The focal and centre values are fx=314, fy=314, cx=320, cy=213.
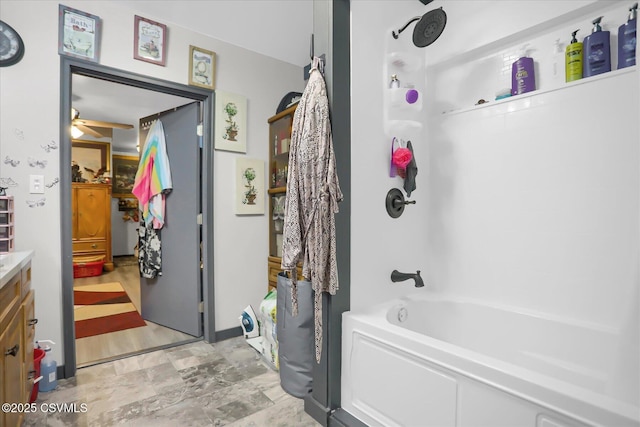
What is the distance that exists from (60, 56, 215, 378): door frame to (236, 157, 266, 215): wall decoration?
240 millimetres

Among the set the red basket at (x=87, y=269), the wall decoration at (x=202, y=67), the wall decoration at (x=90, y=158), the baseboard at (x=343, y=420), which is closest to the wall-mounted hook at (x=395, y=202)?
the baseboard at (x=343, y=420)

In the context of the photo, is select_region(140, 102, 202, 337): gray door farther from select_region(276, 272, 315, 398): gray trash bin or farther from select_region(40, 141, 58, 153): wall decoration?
select_region(276, 272, 315, 398): gray trash bin

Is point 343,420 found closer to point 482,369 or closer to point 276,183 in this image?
point 482,369

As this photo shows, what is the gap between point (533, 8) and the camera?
1.68m

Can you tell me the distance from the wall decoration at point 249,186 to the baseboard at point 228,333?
103 centimetres

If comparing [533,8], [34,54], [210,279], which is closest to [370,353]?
[210,279]

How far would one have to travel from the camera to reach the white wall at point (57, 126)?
191cm

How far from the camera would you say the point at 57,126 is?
2016 mm

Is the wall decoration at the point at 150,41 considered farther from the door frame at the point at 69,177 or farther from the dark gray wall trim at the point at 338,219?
the dark gray wall trim at the point at 338,219

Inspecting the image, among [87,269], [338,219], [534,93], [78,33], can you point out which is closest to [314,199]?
[338,219]

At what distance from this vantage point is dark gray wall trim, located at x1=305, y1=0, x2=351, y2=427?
1.58m

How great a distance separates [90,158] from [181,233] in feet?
13.9

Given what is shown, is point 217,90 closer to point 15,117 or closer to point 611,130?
point 15,117

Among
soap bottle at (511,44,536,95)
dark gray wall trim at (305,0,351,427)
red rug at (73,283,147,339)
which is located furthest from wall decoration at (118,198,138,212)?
soap bottle at (511,44,536,95)
